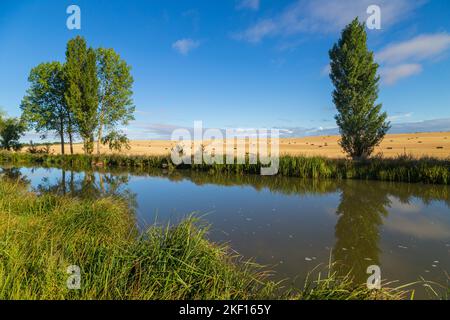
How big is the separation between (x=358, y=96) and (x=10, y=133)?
43.1m

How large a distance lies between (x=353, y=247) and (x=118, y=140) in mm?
27831

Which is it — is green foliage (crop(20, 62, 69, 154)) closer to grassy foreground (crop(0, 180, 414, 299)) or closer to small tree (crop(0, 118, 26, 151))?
small tree (crop(0, 118, 26, 151))

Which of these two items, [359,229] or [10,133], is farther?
[10,133]

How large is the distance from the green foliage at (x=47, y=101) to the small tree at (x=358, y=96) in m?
29.6

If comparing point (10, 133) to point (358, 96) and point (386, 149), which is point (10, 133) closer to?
point (358, 96)

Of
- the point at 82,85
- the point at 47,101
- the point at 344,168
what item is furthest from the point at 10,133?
the point at 344,168

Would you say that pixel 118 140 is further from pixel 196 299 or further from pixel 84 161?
pixel 196 299

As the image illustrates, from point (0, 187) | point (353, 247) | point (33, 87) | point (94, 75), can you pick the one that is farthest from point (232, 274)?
point (33, 87)

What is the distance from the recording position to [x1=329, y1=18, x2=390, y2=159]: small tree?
18.0m

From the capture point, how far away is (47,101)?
94.4ft
